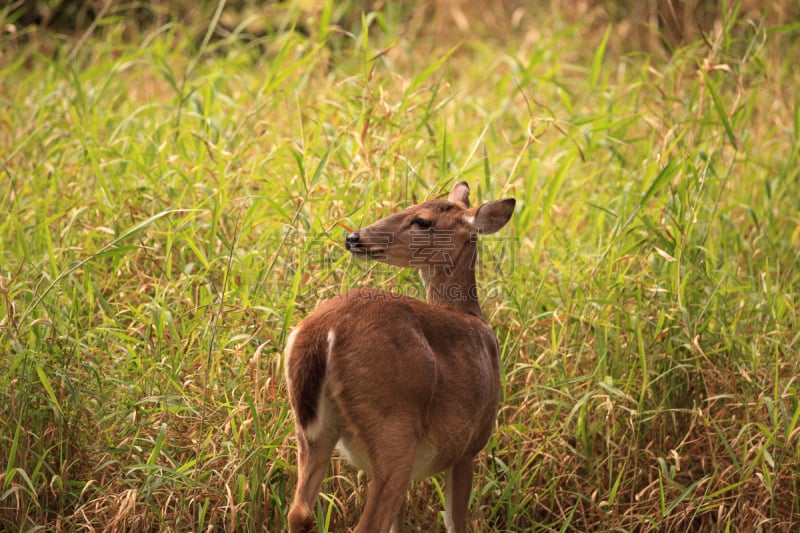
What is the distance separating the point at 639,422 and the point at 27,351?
89.6 inches

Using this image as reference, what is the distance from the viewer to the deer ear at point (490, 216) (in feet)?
11.4

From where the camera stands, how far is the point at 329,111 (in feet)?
16.5

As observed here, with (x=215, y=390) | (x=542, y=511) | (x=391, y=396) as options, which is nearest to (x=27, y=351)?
(x=215, y=390)

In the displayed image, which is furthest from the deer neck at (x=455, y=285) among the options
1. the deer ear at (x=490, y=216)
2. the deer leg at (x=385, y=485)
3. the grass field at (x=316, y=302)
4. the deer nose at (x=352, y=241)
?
the deer leg at (x=385, y=485)

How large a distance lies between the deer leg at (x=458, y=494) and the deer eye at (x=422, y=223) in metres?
0.80

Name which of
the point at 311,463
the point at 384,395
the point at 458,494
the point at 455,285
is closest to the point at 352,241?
the point at 455,285

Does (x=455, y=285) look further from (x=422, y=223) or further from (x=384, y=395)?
(x=384, y=395)

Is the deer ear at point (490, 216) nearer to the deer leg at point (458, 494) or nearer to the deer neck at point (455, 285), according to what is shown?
the deer neck at point (455, 285)

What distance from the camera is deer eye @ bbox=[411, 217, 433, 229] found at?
354 cm

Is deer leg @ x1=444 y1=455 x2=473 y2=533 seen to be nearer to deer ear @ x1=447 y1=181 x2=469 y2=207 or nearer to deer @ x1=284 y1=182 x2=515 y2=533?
deer @ x1=284 y1=182 x2=515 y2=533

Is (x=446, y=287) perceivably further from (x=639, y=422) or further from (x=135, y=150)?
(x=135, y=150)

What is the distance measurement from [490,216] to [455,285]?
283 mm

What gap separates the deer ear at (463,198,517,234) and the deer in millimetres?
372

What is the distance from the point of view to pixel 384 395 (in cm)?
288
